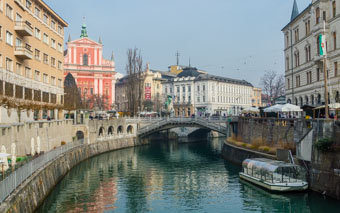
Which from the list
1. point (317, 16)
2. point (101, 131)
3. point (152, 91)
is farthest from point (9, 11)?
point (152, 91)

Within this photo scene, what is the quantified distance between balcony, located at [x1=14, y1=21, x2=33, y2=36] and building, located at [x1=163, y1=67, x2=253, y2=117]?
8594 centimetres

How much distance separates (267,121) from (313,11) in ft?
62.9

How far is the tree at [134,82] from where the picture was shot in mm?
87062

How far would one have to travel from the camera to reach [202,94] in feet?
454

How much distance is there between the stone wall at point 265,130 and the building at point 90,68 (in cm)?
6271

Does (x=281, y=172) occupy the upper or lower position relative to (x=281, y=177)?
upper

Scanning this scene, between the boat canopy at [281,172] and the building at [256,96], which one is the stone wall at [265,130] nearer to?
the boat canopy at [281,172]

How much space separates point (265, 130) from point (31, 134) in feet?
93.9

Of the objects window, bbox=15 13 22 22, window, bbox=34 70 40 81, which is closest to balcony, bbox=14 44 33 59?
window, bbox=15 13 22 22

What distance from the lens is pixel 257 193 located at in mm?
33844

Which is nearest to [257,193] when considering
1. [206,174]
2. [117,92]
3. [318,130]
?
[318,130]

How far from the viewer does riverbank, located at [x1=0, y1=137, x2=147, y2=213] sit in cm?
2139

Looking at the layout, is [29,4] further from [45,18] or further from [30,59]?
[30,59]

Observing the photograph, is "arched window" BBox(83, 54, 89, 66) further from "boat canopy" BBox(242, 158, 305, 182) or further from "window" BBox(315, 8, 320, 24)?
"boat canopy" BBox(242, 158, 305, 182)
